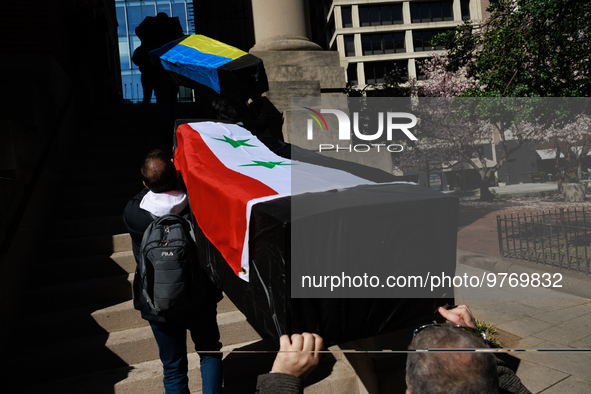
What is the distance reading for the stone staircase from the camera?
3.43 metres

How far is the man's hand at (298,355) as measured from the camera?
1.53 m

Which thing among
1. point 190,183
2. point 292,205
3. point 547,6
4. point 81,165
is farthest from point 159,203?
point 547,6

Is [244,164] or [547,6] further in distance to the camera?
[547,6]

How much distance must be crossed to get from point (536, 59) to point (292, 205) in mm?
7452

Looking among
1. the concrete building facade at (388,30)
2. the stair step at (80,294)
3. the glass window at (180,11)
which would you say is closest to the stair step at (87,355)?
the stair step at (80,294)

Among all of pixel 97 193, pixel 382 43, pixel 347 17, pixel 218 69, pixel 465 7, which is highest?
pixel 465 7

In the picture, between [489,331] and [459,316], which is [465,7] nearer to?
[489,331]

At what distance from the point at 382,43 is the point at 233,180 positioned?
59.0 meters

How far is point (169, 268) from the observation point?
252 cm

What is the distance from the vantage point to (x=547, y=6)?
23.4ft

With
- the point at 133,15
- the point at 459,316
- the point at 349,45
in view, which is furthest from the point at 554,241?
the point at 349,45

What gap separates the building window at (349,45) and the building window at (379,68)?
2.61m

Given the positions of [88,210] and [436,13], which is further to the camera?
[436,13]

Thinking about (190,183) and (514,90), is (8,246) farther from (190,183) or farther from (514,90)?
(514,90)
